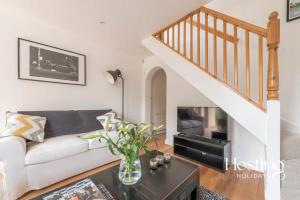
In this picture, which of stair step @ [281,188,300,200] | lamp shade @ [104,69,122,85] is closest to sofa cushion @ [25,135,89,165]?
lamp shade @ [104,69,122,85]

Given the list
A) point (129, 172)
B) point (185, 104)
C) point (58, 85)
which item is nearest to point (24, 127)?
point (58, 85)

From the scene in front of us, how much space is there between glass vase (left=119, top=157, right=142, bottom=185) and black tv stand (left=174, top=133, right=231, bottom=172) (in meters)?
1.49

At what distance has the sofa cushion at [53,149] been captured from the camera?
162 centimetres

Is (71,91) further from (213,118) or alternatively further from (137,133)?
(213,118)

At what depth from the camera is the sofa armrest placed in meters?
1.45

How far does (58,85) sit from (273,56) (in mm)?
2834

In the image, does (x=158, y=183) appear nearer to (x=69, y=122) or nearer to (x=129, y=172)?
(x=129, y=172)

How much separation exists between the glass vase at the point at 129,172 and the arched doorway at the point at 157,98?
3.03 m

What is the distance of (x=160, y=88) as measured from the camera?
4625mm

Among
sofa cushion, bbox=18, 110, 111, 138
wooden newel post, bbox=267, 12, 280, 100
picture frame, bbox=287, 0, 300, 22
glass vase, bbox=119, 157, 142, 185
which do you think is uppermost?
picture frame, bbox=287, 0, 300, 22

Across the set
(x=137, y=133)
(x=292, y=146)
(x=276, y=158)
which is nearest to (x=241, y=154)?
(x=292, y=146)
